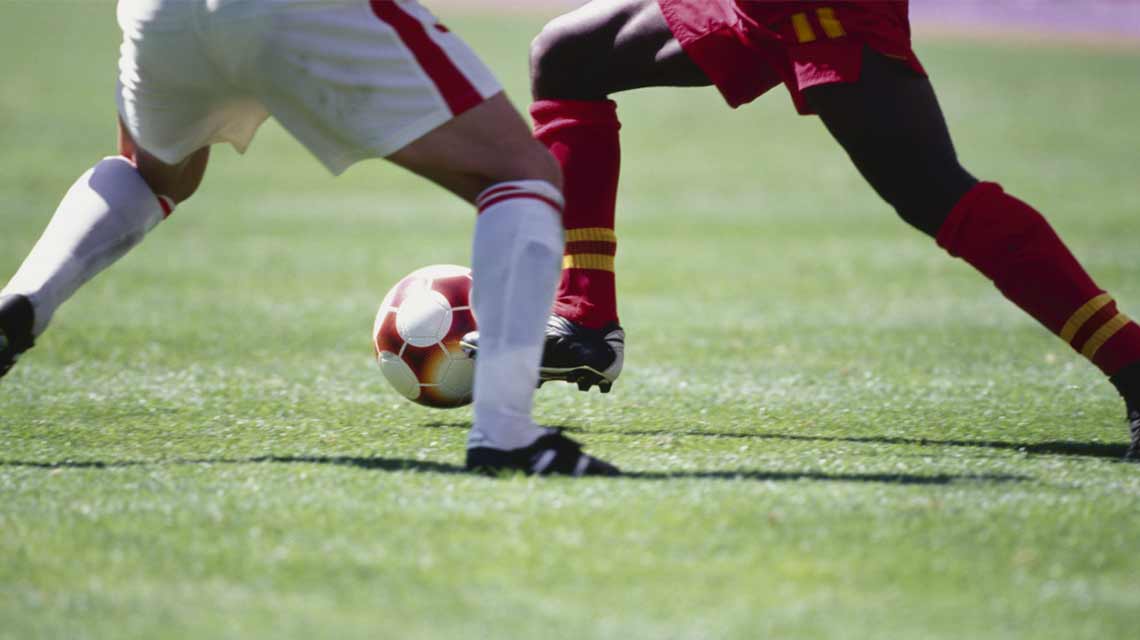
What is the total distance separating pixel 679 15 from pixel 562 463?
1.68 metres

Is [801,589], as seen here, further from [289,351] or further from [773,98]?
[773,98]

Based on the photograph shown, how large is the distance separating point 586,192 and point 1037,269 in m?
1.54

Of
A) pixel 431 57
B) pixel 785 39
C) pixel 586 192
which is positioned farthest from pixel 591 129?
pixel 431 57

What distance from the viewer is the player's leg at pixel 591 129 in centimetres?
479

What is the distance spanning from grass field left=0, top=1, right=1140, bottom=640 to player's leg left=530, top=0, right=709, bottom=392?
10.9 inches

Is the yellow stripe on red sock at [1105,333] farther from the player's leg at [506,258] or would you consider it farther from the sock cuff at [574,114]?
the sock cuff at [574,114]

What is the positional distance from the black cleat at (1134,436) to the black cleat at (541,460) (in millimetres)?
1618

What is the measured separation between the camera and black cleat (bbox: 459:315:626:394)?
479 centimetres

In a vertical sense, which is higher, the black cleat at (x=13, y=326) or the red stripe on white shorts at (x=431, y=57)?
the red stripe on white shorts at (x=431, y=57)

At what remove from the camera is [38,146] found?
701 inches

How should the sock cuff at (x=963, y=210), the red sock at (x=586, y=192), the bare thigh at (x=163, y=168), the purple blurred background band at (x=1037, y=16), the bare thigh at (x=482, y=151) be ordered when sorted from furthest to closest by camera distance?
the purple blurred background band at (x=1037, y=16), the red sock at (x=586, y=192), the bare thigh at (x=163, y=168), the sock cuff at (x=963, y=210), the bare thigh at (x=482, y=151)

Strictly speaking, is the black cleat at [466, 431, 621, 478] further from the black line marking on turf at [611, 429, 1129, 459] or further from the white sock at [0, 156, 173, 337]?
the white sock at [0, 156, 173, 337]

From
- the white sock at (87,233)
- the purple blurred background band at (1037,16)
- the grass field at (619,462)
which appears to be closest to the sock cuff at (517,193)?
the grass field at (619,462)

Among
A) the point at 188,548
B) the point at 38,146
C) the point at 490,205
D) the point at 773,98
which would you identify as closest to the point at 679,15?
the point at 490,205
